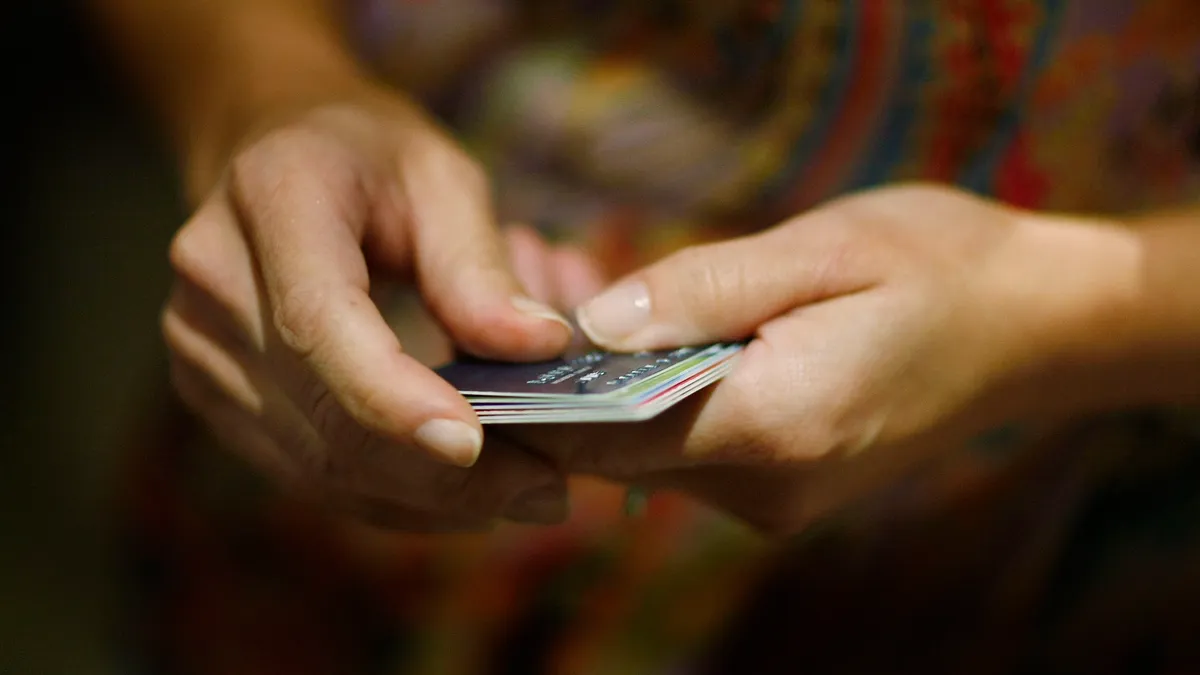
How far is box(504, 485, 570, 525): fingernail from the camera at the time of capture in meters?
0.47

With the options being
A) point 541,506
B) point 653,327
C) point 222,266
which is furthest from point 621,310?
point 222,266

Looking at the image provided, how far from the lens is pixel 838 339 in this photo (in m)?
0.45

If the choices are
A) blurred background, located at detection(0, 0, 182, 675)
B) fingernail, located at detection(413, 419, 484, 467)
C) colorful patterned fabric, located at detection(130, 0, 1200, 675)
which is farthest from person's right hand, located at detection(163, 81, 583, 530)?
blurred background, located at detection(0, 0, 182, 675)

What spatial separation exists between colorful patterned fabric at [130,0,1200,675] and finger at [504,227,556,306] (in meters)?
A: 0.15

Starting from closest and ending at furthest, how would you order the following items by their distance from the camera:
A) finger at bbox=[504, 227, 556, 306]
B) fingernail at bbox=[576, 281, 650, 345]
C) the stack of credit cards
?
the stack of credit cards → fingernail at bbox=[576, 281, 650, 345] → finger at bbox=[504, 227, 556, 306]

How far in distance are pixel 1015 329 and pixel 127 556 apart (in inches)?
33.2

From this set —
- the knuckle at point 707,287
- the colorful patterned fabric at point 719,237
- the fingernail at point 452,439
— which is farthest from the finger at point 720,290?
the colorful patterned fabric at point 719,237

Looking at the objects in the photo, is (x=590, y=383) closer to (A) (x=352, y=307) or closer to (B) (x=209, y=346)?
(A) (x=352, y=307)

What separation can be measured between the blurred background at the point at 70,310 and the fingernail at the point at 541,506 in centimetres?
93

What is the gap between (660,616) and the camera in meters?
0.73

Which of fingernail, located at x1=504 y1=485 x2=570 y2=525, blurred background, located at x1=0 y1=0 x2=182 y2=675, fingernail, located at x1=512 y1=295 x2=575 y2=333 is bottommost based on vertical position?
fingernail, located at x1=504 y1=485 x2=570 y2=525

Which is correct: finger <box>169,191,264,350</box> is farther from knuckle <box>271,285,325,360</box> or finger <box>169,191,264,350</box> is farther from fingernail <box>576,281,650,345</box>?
fingernail <box>576,281,650,345</box>

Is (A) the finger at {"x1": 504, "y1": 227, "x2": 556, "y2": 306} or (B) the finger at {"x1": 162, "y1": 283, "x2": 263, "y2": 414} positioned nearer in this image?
(B) the finger at {"x1": 162, "y1": 283, "x2": 263, "y2": 414}

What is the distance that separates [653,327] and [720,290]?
0.14ft
